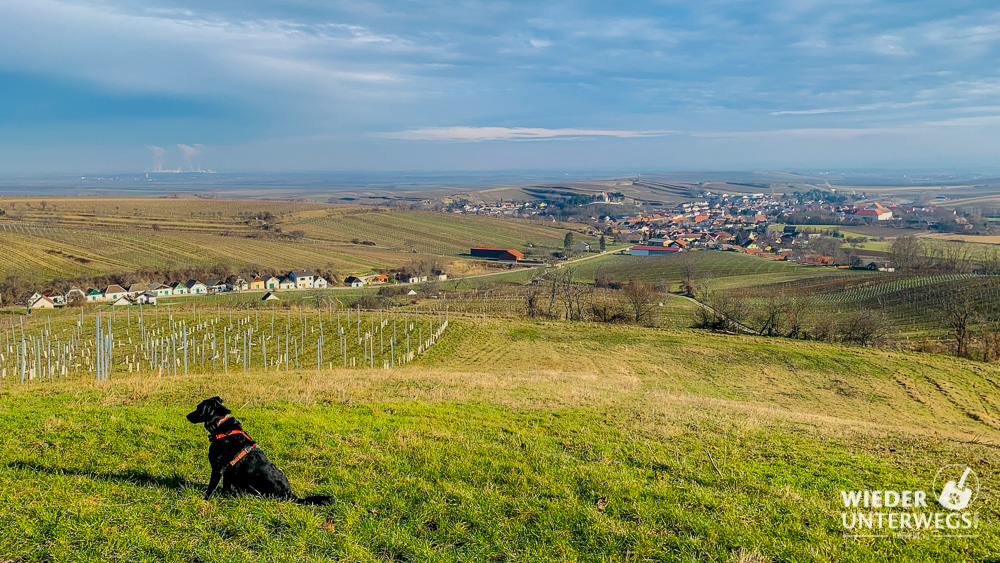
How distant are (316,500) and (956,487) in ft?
29.5

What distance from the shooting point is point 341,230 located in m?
138

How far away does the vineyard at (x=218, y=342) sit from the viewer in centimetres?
3152

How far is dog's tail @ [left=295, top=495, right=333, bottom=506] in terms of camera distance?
21.0ft

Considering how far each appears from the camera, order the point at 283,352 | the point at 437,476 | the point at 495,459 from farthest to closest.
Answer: the point at 283,352
the point at 495,459
the point at 437,476

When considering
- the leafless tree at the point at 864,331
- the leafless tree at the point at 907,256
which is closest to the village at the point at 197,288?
the leafless tree at the point at 864,331

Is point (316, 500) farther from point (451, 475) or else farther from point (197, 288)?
point (197, 288)

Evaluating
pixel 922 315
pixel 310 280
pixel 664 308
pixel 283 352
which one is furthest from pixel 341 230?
pixel 922 315

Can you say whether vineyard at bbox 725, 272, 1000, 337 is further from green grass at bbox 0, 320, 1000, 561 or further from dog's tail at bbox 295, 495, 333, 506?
dog's tail at bbox 295, 495, 333, 506

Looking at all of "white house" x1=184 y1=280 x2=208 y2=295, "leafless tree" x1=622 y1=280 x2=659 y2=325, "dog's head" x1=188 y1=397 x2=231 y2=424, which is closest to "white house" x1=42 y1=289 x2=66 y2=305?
"white house" x1=184 y1=280 x2=208 y2=295

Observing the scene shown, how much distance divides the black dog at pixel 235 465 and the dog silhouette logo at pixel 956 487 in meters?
8.21

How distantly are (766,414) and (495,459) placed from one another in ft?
34.1

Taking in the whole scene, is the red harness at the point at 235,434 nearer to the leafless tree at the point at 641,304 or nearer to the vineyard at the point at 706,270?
the leafless tree at the point at 641,304

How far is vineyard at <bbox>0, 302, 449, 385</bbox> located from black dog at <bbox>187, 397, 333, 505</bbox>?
23.6m

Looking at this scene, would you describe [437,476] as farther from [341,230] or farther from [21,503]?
[341,230]
